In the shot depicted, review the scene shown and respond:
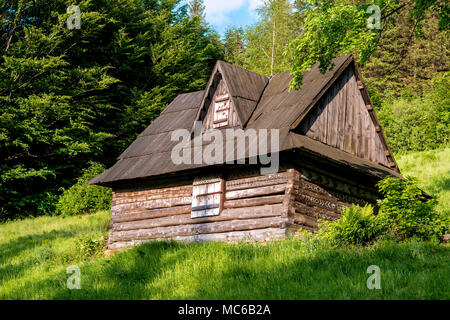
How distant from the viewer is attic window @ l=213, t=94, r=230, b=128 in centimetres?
1612

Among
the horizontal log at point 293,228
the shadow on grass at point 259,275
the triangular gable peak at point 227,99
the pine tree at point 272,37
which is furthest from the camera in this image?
the pine tree at point 272,37

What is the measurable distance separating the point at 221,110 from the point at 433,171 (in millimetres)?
11838

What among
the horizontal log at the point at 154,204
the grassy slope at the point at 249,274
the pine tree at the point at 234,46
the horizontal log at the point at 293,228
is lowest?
the grassy slope at the point at 249,274

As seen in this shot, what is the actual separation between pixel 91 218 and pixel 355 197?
1195cm

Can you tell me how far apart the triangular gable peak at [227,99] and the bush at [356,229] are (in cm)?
586

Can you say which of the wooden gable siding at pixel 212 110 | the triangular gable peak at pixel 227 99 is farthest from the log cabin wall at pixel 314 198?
the wooden gable siding at pixel 212 110

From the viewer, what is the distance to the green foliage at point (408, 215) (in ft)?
34.0

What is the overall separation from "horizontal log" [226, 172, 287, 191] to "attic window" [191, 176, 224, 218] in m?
0.33

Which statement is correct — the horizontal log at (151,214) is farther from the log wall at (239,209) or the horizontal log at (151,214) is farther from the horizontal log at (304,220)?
the horizontal log at (304,220)

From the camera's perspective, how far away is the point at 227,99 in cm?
1639

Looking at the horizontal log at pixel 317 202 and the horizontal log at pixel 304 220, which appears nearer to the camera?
the horizontal log at pixel 304 220

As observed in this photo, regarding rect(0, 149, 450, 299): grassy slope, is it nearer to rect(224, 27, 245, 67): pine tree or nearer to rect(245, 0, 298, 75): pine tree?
rect(245, 0, 298, 75): pine tree

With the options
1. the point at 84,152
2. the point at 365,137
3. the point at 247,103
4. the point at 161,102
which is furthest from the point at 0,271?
the point at 161,102

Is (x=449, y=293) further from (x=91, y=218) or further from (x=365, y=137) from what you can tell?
(x=91, y=218)
